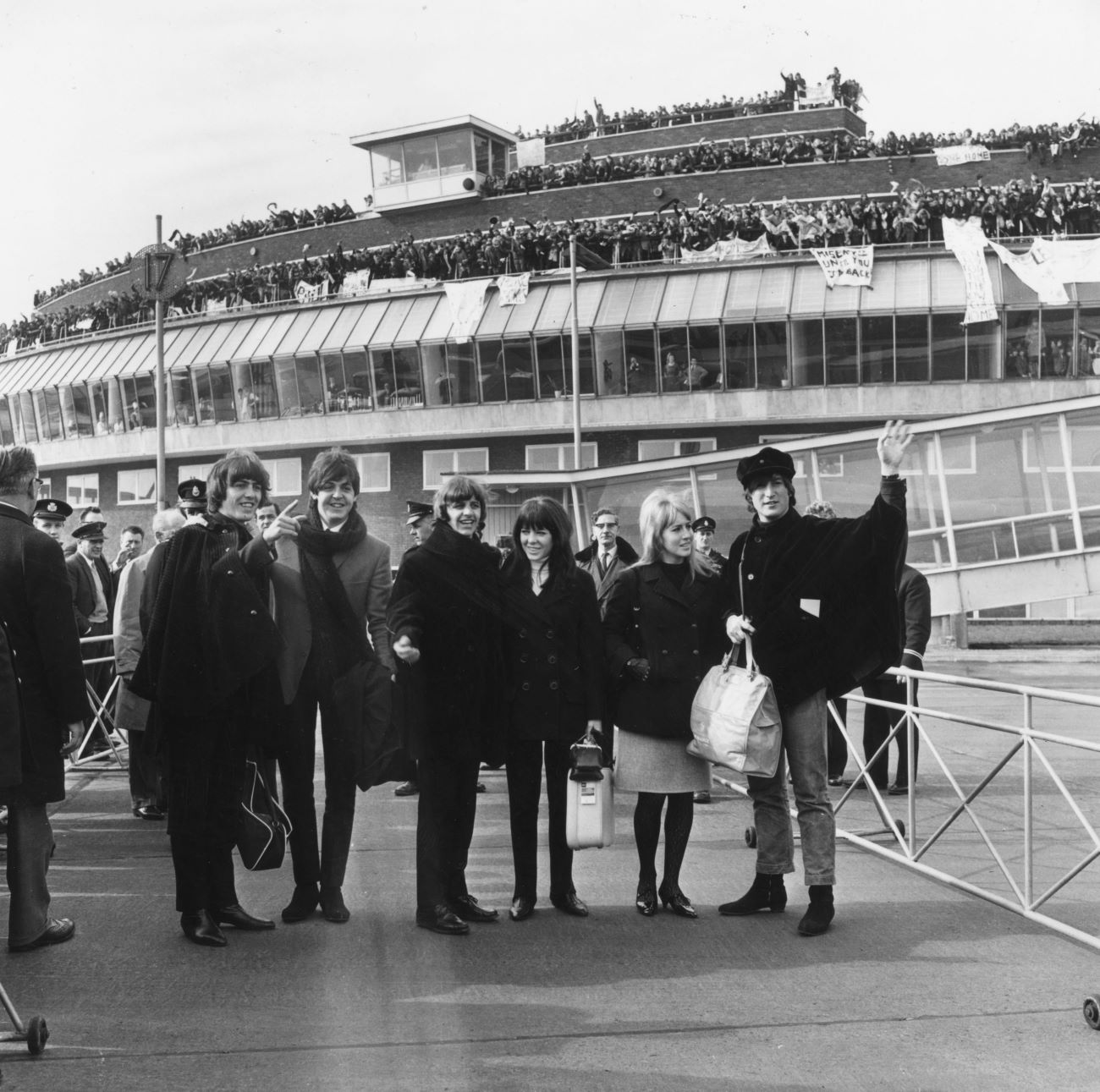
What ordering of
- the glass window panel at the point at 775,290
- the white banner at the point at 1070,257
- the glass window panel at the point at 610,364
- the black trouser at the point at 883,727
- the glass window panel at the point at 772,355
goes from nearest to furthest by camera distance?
the black trouser at the point at 883,727, the white banner at the point at 1070,257, the glass window panel at the point at 775,290, the glass window panel at the point at 772,355, the glass window panel at the point at 610,364

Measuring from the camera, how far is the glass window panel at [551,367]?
45.8m

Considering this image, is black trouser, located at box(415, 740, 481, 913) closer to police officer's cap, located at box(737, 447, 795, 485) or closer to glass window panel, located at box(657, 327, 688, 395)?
police officer's cap, located at box(737, 447, 795, 485)

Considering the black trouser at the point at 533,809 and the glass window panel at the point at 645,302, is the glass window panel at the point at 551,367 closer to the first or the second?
the glass window panel at the point at 645,302

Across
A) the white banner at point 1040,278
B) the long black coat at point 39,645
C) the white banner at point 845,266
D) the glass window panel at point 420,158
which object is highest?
the glass window panel at point 420,158

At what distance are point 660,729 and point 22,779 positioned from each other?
281cm

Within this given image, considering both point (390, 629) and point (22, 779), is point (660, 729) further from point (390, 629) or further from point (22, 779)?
point (22, 779)

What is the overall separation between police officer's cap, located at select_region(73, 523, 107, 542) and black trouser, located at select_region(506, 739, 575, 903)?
6746 mm

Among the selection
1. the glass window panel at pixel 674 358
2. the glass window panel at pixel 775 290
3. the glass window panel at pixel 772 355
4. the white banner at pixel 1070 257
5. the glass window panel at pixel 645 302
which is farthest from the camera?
the glass window panel at pixel 645 302

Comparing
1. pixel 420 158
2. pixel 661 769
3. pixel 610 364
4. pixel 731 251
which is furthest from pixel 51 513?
pixel 420 158

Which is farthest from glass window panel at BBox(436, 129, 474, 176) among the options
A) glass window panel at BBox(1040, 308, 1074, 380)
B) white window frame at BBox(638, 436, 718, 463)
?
glass window panel at BBox(1040, 308, 1074, 380)

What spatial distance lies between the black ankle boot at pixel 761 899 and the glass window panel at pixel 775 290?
38.8 m

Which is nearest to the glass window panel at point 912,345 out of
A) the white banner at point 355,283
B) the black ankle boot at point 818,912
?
the white banner at point 355,283

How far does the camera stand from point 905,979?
521 cm

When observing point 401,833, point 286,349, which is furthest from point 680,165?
point 401,833
